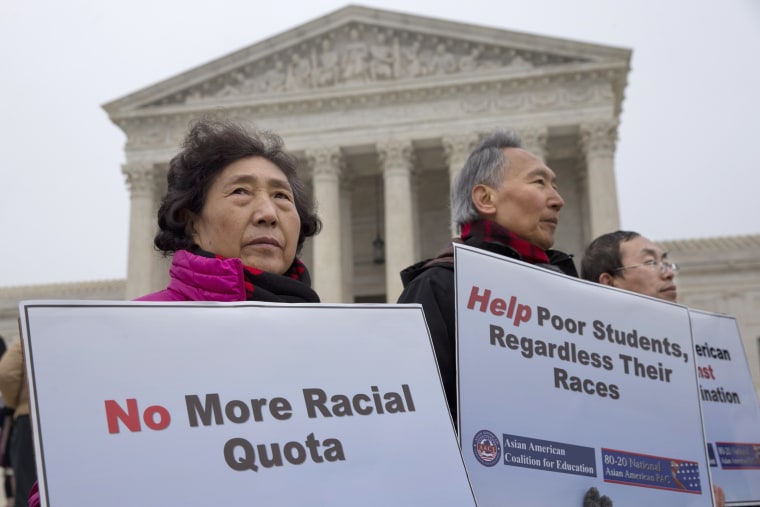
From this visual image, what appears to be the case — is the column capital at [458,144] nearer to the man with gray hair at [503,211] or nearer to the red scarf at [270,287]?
the man with gray hair at [503,211]

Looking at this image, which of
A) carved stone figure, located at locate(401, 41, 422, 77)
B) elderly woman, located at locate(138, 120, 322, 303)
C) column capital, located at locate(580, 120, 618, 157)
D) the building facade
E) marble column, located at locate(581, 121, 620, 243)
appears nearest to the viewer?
elderly woman, located at locate(138, 120, 322, 303)

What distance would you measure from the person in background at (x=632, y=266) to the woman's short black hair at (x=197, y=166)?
8.99ft

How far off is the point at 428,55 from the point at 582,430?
2849 centimetres

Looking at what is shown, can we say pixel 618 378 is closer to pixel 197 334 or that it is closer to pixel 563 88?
pixel 197 334

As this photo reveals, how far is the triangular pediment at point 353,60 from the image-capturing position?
2927 cm

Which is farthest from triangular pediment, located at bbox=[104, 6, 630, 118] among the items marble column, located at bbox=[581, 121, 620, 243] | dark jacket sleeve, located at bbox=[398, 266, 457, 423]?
dark jacket sleeve, located at bbox=[398, 266, 457, 423]

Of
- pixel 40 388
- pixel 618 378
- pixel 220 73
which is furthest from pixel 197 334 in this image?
pixel 220 73

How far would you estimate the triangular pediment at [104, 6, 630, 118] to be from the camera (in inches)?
1152

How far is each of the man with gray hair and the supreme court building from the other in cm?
2270

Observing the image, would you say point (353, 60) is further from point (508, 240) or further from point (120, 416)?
point (120, 416)

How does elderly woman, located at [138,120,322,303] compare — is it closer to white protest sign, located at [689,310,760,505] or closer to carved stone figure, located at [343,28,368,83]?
white protest sign, located at [689,310,760,505]

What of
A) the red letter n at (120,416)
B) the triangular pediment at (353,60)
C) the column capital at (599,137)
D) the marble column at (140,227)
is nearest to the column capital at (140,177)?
the marble column at (140,227)

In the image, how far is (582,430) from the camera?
2932 millimetres

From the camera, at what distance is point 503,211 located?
4129 millimetres
